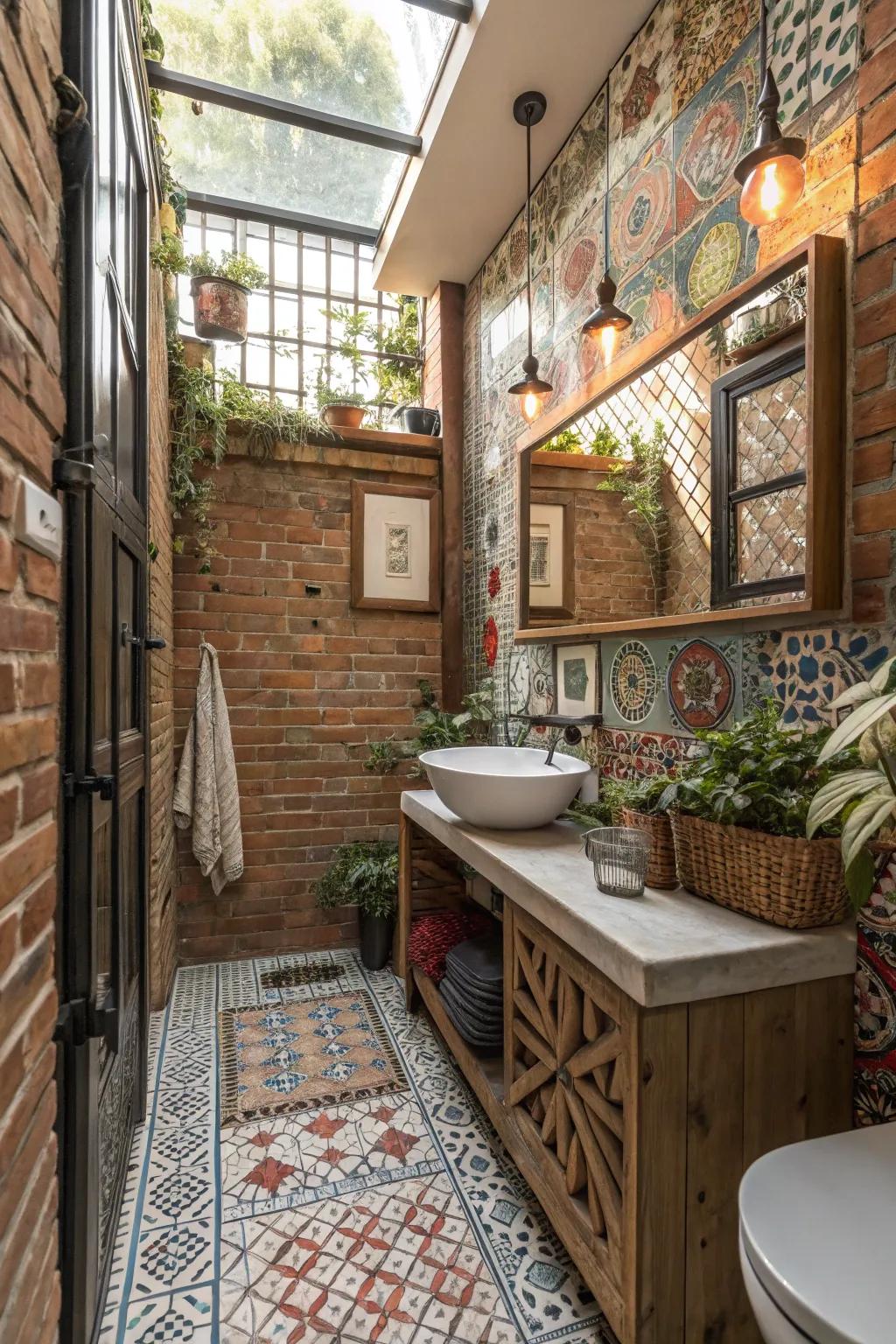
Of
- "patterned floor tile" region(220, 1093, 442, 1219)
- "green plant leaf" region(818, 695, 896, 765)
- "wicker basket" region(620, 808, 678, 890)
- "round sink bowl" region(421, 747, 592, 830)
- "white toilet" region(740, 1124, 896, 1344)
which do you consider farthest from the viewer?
"round sink bowl" region(421, 747, 592, 830)

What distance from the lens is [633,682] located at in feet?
6.12

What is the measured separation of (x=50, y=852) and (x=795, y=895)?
3.80 ft

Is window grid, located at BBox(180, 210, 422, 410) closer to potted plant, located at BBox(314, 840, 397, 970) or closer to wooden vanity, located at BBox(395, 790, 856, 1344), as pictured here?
potted plant, located at BBox(314, 840, 397, 970)

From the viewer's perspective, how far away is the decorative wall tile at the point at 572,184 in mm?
2037

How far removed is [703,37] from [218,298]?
1.98 metres

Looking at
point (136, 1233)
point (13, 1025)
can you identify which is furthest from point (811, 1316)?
point (136, 1233)

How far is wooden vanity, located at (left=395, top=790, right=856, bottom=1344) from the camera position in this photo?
1015 mm

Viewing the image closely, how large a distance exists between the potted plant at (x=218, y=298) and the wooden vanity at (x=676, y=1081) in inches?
105

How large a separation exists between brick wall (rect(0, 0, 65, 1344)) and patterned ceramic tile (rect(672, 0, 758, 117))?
1.43m

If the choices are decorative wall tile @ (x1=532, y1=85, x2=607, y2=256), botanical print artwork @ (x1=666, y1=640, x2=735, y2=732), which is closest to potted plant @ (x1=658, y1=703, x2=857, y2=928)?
botanical print artwork @ (x1=666, y1=640, x2=735, y2=732)

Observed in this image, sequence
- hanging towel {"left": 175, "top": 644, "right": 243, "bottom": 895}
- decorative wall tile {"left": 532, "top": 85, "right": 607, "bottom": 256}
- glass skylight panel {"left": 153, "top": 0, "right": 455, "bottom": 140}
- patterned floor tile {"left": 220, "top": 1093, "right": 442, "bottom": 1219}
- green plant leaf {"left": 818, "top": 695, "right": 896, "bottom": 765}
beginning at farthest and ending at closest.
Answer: hanging towel {"left": 175, "top": 644, "right": 243, "bottom": 895} → glass skylight panel {"left": 153, "top": 0, "right": 455, "bottom": 140} → decorative wall tile {"left": 532, "top": 85, "right": 607, "bottom": 256} → patterned floor tile {"left": 220, "top": 1093, "right": 442, "bottom": 1219} → green plant leaf {"left": 818, "top": 695, "right": 896, "bottom": 765}

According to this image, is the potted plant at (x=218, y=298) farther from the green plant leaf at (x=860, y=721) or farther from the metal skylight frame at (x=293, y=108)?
the green plant leaf at (x=860, y=721)

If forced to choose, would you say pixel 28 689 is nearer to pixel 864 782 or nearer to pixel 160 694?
pixel 864 782

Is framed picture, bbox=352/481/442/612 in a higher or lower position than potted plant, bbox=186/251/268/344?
lower
